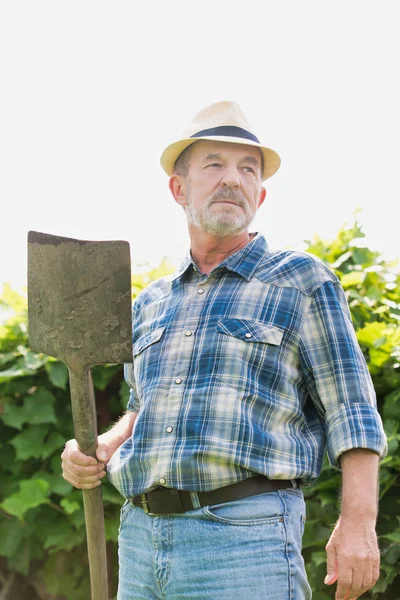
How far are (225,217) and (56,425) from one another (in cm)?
163

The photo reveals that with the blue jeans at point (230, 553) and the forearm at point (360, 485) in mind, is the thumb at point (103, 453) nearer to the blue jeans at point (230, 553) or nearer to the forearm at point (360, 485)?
the blue jeans at point (230, 553)

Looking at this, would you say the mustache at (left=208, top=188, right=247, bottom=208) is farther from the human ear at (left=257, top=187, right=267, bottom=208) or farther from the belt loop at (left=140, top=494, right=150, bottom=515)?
the belt loop at (left=140, top=494, right=150, bottom=515)

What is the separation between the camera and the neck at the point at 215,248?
277cm

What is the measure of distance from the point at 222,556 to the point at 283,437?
0.39 meters

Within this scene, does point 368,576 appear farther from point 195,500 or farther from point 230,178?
point 230,178

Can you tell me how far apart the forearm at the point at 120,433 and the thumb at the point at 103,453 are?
3 centimetres

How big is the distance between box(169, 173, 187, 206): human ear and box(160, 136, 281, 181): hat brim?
0.17ft

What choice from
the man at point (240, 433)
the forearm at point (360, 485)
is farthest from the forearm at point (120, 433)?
the forearm at point (360, 485)

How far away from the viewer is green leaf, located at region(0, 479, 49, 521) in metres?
3.59

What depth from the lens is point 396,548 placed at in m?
3.16

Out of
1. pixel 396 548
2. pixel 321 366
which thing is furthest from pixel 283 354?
pixel 396 548

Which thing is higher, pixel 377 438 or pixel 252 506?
A: pixel 377 438

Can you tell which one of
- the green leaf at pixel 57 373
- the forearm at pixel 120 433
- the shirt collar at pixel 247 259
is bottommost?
the green leaf at pixel 57 373

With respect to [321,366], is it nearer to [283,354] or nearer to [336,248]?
[283,354]
